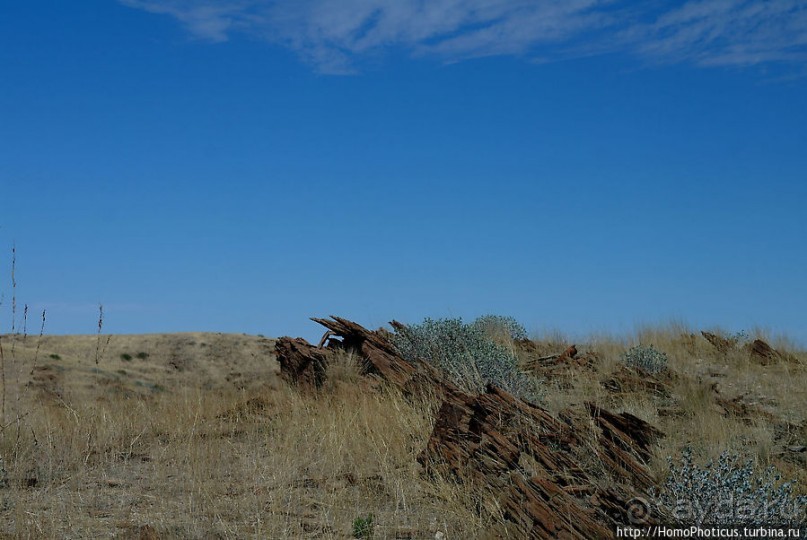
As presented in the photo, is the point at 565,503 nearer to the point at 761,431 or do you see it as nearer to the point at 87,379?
the point at 761,431

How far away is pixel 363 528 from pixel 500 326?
376 inches

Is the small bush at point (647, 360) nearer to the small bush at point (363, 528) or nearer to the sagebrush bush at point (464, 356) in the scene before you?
the sagebrush bush at point (464, 356)

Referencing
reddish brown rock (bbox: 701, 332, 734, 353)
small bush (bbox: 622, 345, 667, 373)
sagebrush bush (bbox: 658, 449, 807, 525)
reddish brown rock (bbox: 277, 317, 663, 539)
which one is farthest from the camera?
reddish brown rock (bbox: 701, 332, 734, 353)

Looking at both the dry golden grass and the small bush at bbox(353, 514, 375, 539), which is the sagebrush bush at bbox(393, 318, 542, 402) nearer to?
the dry golden grass

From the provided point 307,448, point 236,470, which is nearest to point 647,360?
point 307,448

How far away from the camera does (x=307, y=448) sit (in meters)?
7.59

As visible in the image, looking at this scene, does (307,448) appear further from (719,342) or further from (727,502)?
(719,342)

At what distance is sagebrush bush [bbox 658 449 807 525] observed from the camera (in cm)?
451

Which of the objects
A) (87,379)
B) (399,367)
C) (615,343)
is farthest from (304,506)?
(87,379)

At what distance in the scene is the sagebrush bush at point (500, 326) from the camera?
1427cm

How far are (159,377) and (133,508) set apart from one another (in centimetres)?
1708

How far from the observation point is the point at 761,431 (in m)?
7.71

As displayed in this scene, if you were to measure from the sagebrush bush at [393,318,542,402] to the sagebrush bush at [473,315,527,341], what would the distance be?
324cm

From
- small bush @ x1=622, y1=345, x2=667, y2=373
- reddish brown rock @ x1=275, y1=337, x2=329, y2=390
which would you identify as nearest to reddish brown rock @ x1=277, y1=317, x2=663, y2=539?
small bush @ x1=622, y1=345, x2=667, y2=373
